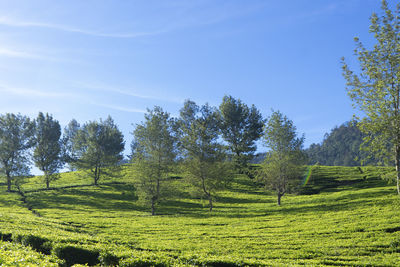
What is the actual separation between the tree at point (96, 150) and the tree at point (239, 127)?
36.4 m

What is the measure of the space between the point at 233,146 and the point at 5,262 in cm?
7877

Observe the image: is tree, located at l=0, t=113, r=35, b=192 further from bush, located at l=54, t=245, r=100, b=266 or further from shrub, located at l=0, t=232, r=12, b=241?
bush, located at l=54, t=245, r=100, b=266

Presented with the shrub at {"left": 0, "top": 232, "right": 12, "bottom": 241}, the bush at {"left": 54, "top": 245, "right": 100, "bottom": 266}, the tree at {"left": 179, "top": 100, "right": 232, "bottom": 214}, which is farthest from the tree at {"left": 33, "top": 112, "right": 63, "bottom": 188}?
the bush at {"left": 54, "top": 245, "right": 100, "bottom": 266}

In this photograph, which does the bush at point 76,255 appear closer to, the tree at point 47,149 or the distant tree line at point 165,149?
the distant tree line at point 165,149

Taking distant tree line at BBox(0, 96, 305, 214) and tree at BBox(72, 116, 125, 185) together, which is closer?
distant tree line at BBox(0, 96, 305, 214)

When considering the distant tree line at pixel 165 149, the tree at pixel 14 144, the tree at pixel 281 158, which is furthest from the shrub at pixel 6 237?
the tree at pixel 14 144

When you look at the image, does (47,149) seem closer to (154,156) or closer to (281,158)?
(154,156)

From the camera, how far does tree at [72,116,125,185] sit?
252 feet

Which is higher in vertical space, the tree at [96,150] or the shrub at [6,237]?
Result: the tree at [96,150]

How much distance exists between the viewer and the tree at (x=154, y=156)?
49.5 m

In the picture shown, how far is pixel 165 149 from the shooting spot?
172ft

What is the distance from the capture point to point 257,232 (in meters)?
28.3

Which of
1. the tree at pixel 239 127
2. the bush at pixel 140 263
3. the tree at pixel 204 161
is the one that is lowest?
the bush at pixel 140 263

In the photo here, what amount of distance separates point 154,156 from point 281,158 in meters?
25.1
